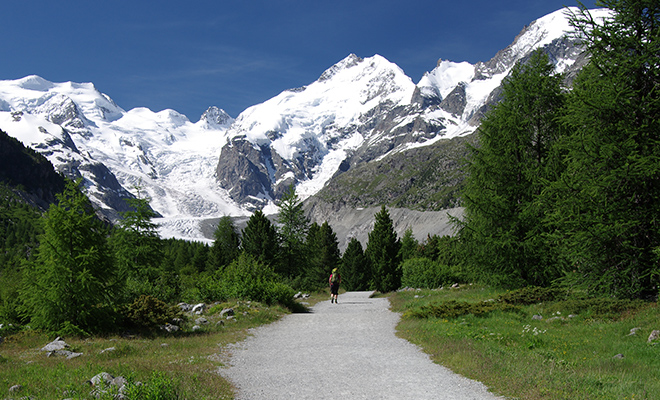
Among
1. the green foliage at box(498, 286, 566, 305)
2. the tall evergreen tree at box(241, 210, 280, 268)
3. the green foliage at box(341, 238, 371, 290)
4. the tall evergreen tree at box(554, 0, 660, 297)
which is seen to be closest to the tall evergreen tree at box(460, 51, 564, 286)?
the green foliage at box(498, 286, 566, 305)

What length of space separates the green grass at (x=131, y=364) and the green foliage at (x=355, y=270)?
141 ft

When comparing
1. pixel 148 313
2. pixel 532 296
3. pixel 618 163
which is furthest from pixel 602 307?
pixel 148 313

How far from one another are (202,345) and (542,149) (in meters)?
19.2

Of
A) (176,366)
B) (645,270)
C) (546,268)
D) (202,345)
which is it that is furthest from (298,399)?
(546,268)

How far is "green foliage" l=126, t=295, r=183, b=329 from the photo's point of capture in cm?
1441

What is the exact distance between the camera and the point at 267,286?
74.1ft

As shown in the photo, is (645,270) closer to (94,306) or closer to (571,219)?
(571,219)

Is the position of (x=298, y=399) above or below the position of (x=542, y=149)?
below

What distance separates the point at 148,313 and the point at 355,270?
4440cm

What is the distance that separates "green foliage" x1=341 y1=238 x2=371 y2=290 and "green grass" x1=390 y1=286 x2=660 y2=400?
1633 inches

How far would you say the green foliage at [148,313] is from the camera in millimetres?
14414

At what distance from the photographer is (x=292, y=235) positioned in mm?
50406

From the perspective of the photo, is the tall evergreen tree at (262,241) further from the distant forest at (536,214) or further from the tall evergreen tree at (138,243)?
the distant forest at (536,214)

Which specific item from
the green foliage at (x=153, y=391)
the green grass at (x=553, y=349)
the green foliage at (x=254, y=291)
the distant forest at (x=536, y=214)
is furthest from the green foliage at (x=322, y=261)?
the green foliage at (x=153, y=391)
